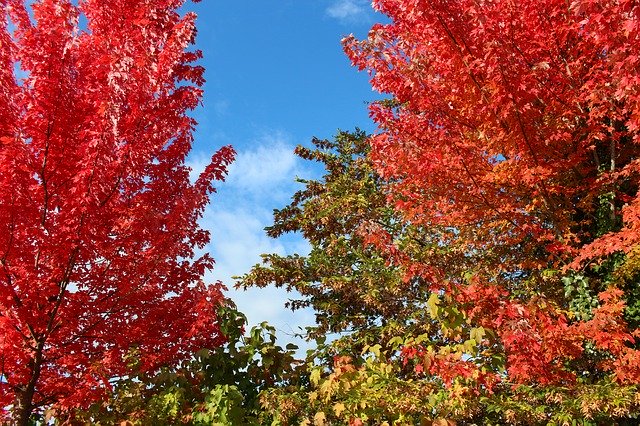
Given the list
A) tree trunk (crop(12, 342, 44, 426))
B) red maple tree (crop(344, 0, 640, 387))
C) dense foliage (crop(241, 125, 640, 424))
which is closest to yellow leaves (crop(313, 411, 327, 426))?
dense foliage (crop(241, 125, 640, 424))

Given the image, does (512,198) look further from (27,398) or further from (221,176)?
(27,398)

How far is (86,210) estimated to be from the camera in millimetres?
6453

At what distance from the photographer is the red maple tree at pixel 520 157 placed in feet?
23.6

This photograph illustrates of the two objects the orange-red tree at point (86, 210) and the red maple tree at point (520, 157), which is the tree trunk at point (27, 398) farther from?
the red maple tree at point (520, 157)

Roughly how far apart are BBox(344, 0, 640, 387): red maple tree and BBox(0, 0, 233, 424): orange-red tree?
3432mm

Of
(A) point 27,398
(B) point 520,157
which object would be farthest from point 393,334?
(A) point 27,398

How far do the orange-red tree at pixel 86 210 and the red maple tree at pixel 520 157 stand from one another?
3.43 meters

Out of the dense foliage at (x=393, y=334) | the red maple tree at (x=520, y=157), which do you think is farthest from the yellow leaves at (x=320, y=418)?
the red maple tree at (x=520, y=157)

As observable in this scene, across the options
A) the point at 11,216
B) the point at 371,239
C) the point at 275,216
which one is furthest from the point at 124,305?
the point at 275,216

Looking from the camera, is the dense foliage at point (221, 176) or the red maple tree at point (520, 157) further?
the red maple tree at point (520, 157)

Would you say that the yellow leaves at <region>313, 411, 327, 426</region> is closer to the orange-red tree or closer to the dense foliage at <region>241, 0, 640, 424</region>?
the dense foliage at <region>241, 0, 640, 424</region>

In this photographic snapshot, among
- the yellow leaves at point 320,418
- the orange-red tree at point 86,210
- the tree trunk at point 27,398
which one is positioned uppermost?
the orange-red tree at point 86,210

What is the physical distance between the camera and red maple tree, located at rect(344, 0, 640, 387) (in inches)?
283

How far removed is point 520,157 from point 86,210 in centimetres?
617
